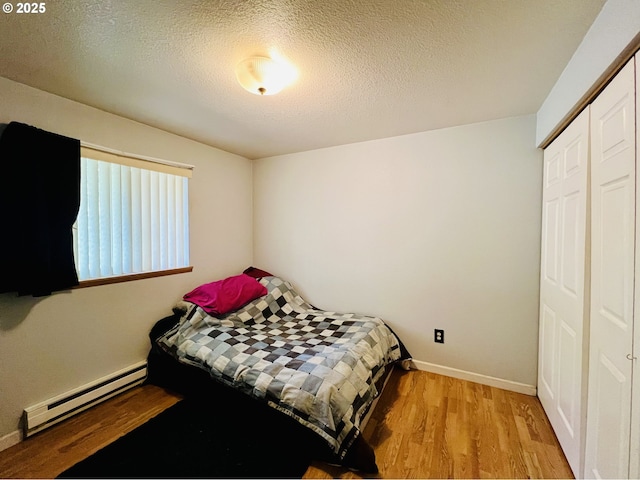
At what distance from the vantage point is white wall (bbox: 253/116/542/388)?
6.90 ft

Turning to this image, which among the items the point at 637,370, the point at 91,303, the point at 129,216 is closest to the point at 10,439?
the point at 91,303

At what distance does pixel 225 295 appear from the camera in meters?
2.50

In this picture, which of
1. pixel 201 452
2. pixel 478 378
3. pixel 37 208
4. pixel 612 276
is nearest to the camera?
pixel 612 276

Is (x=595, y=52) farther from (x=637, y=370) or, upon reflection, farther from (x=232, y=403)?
(x=232, y=403)

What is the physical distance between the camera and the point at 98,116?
6.45 ft

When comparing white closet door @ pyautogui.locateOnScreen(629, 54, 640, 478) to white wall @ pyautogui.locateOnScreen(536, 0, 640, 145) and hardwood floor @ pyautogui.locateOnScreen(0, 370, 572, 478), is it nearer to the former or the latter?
white wall @ pyautogui.locateOnScreen(536, 0, 640, 145)

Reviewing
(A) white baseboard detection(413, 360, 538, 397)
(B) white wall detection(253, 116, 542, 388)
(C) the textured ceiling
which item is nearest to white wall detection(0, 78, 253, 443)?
(C) the textured ceiling

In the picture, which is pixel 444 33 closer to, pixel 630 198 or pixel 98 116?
pixel 630 198

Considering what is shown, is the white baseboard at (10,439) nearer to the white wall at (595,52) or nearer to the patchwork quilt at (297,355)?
the patchwork quilt at (297,355)

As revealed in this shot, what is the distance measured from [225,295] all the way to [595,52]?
2838 millimetres

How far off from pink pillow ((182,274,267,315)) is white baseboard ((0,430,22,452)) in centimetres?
124

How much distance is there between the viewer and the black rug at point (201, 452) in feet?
4.55

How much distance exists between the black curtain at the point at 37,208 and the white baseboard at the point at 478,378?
2918 millimetres

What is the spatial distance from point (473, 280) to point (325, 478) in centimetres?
181
